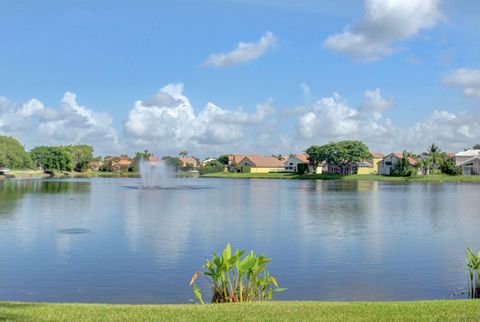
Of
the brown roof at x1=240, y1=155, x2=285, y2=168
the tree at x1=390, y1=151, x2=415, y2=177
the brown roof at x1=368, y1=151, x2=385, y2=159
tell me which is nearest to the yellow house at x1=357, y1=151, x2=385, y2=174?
the brown roof at x1=368, y1=151, x2=385, y2=159

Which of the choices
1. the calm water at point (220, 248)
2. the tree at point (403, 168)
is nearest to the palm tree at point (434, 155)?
the tree at point (403, 168)

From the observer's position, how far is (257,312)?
34.9 ft

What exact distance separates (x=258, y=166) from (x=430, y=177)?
6571 cm

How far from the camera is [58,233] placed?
29.9 metres

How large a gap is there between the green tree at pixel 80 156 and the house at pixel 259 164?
50.7m

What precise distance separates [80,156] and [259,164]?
59.4 m

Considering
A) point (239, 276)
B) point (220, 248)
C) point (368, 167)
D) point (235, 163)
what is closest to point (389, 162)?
point (368, 167)

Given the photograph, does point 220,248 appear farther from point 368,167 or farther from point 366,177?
point 368,167

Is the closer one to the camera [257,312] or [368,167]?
[257,312]

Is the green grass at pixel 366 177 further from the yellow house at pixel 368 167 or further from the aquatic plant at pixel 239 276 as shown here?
the aquatic plant at pixel 239 276

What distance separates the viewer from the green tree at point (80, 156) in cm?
18762

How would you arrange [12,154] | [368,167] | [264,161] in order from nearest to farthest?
[12,154]
[368,167]
[264,161]

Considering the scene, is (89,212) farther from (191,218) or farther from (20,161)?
(20,161)

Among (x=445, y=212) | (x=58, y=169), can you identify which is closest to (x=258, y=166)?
(x=58, y=169)
